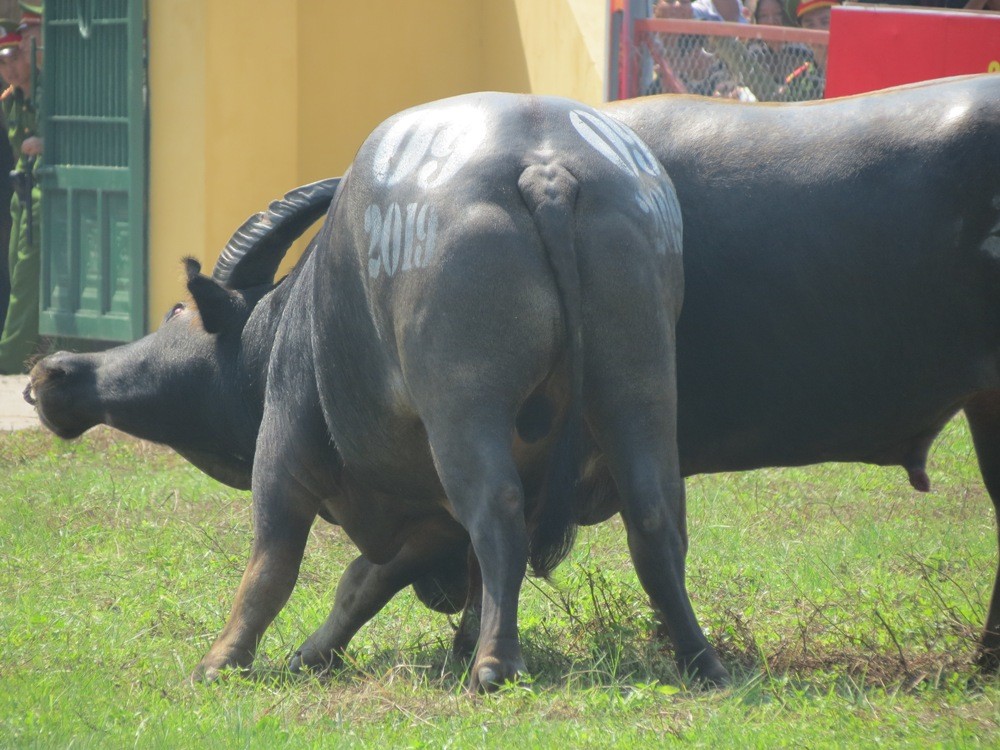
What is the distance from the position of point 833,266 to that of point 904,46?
3.78 meters

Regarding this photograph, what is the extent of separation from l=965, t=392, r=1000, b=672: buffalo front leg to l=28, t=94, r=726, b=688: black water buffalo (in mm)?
1162

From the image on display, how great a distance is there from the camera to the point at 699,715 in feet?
12.4

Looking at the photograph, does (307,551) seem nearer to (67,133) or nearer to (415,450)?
(415,450)

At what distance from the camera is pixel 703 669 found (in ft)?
13.6

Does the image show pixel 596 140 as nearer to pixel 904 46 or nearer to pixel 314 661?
pixel 314 661

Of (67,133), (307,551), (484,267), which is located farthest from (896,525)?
(67,133)

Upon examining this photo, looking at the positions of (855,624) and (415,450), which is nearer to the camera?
(415,450)

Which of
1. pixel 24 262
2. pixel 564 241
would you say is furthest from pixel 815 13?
pixel 564 241

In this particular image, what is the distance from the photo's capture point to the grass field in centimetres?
382

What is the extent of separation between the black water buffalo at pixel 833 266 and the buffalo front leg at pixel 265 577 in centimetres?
98

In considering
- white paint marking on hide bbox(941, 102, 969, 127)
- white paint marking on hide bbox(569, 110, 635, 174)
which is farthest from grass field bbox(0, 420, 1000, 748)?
white paint marking on hide bbox(941, 102, 969, 127)

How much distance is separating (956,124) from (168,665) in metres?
2.96

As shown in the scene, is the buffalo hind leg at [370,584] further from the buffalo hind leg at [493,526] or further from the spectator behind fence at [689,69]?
the spectator behind fence at [689,69]

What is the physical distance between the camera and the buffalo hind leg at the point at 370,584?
16.7 ft
